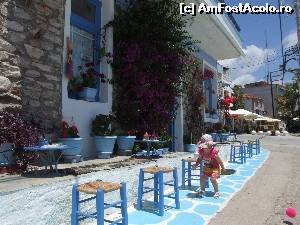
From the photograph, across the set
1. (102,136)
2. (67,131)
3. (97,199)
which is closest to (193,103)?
(102,136)

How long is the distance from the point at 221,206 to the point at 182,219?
1160 mm

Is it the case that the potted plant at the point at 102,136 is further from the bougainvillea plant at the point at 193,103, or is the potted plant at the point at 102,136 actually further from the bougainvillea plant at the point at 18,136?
the bougainvillea plant at the point at 193,103

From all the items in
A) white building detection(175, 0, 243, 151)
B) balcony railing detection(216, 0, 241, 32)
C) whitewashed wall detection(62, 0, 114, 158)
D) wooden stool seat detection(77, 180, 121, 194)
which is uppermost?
balcony railing detection(216, 0, 241, 32)

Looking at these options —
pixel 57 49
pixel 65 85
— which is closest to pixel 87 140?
pixel 65 85

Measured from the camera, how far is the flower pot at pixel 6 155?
5223 millimetres

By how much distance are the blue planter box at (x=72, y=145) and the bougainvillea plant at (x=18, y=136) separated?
763 millimetres

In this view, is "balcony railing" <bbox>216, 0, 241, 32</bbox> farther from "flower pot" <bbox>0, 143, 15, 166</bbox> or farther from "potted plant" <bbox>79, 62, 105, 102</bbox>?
"flower pot" <bbox>0, 143, 15, 166</bbox>

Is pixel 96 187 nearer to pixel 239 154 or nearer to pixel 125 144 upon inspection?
pixel 125 144

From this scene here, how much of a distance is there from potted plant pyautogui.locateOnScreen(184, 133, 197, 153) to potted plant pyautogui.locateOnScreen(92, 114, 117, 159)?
5.16 m

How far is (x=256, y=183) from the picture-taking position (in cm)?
897

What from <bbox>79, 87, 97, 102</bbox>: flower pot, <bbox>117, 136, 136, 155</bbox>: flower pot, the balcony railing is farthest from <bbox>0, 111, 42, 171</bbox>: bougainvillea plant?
the balcony railing

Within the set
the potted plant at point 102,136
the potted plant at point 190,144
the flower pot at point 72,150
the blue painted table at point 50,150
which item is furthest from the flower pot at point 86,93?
the potted plant at point 190,144

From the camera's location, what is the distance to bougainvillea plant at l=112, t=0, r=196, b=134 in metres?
8.71

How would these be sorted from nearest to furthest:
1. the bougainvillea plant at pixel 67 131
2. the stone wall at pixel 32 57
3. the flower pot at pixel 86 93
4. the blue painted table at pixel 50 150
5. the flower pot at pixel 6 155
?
the blue painted table at pixel 50 150, the flower pot at pixel 6 155, the stone wall at pixel 32 57, the bougainvillea plant at pixel 67 131, the flower pot at pixel 86 93
